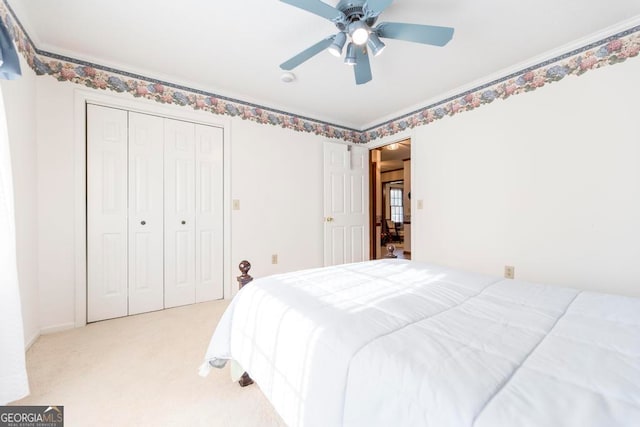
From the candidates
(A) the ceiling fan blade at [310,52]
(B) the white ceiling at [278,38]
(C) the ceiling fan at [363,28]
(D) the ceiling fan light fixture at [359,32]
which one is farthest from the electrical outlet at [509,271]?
(A) the ceiling fan blade at [310,52]

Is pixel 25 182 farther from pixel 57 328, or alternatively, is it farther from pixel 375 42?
pixel 375 42

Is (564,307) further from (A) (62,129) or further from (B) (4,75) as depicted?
(A) (62,129)

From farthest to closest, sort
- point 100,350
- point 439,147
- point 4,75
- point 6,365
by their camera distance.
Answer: point 439,147, point 100,350, point 4,75, point 6,365

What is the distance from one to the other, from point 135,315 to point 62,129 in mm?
1771

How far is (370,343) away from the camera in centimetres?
77

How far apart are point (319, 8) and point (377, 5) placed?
33 cm

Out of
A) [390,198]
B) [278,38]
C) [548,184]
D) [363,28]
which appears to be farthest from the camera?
[390,198]

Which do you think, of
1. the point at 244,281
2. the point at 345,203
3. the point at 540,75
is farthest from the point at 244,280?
the point at 540,75

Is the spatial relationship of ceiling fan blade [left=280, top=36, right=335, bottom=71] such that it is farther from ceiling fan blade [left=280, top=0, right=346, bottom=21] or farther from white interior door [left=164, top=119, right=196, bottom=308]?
white interior door [left=164, top=119, right=196, bottom=308]

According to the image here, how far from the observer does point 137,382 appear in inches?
60.2

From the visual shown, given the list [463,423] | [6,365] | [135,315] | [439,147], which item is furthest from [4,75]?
[439,147]
